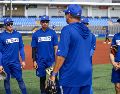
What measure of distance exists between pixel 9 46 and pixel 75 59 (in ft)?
13.6

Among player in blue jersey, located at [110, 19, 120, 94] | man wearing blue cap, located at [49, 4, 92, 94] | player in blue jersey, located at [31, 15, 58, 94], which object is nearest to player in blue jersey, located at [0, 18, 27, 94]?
player in blue jersey, located at [31, 15, 58, 94]

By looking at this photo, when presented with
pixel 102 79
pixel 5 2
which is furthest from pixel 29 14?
pixel 102 79

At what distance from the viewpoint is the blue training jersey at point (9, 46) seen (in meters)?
9.84

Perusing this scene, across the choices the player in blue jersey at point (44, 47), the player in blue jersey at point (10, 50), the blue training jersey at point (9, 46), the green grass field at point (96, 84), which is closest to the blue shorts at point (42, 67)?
the player in blue jersey at point (44, 47)

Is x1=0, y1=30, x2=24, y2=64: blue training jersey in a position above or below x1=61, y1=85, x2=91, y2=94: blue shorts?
above

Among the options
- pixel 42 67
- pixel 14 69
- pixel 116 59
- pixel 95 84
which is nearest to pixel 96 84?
pixel 95 84

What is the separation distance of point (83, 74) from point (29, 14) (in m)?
57.8

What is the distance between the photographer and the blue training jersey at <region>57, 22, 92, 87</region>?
5.97 m

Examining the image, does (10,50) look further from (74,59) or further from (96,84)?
(74,59)

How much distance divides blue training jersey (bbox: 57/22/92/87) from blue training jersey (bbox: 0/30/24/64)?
Result: 3967 millimetres

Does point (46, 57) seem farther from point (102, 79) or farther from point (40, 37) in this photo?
point (102, 79)

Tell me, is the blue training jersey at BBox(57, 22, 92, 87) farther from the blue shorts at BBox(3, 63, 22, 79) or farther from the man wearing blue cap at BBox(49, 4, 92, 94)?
the blue shorts at BBox(3, 63, 22, 79)

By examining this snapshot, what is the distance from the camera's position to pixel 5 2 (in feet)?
190

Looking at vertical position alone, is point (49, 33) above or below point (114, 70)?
above
